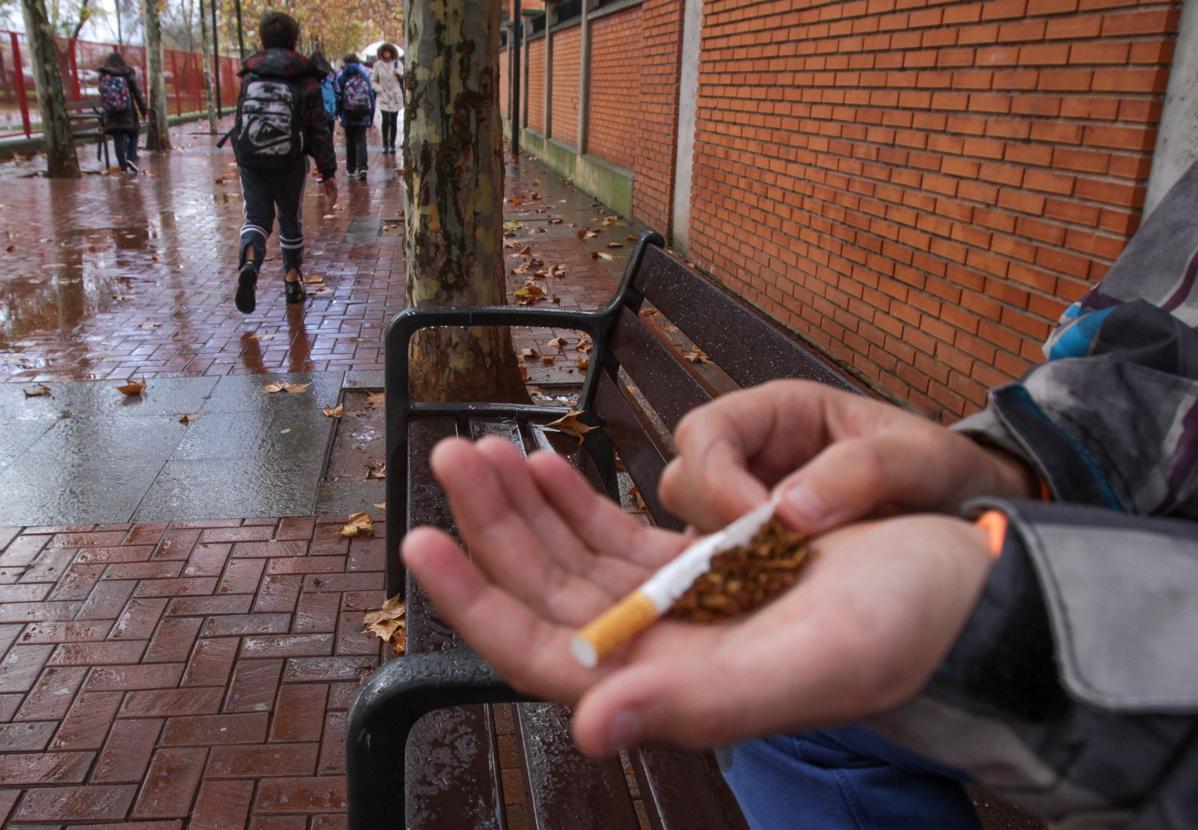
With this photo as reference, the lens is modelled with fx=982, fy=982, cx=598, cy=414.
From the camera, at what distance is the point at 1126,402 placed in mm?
1163

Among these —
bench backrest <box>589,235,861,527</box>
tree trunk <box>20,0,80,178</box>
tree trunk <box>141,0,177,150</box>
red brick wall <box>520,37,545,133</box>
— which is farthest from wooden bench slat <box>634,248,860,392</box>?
tree trunk <box>141,0,177,150</box>

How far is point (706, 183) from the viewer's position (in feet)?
27.9

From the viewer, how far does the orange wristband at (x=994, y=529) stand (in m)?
0.90

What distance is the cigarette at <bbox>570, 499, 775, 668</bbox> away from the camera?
921mm

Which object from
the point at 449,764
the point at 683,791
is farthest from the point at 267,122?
the point at 683,791

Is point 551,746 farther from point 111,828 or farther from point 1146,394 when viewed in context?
point 111,828

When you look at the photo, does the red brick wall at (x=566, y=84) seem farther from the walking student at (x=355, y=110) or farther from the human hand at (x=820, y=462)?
the human hand at (x=820, y=462)

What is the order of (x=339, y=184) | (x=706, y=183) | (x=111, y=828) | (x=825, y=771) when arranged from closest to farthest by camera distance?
1. (x=825, y=771)
2. (x=111, y=828)
3. (x=706, y=183)
4. (x=339, y=184)

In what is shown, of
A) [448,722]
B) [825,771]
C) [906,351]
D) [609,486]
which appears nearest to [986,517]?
[825,771]

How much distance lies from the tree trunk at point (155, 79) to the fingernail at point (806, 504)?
2289 centimetres

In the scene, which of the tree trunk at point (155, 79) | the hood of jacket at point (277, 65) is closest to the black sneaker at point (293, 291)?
the hood of jacket at point (277, 65)

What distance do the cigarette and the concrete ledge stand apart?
10886 mm

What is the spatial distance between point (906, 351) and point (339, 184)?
1238cm

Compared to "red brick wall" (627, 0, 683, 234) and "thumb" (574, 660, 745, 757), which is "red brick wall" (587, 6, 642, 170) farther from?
"thumb" (574, 660, 745, 757)
